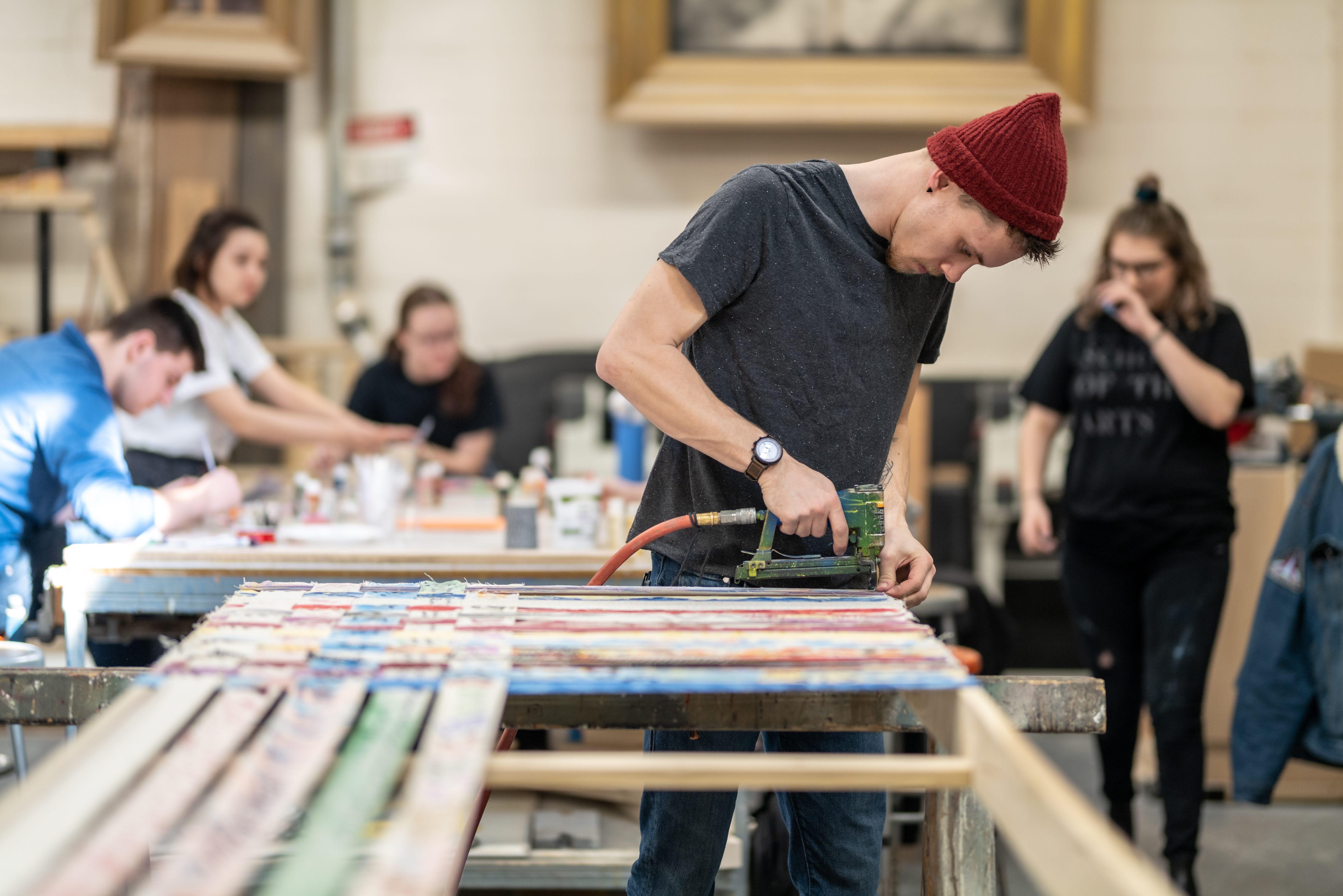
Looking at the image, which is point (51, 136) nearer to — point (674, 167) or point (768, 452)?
point (674, 167)

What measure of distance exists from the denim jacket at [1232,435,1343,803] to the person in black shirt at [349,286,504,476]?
2.13 meters

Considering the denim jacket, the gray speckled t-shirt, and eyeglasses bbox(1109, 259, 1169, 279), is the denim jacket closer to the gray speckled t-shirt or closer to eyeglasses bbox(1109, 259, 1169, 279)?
eyeglasses bbox(1109, 259, 1169, 279)

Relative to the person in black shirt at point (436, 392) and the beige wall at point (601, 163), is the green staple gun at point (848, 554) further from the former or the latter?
the beige wall at point (601, 163)

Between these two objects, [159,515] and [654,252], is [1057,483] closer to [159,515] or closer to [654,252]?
[654,252]

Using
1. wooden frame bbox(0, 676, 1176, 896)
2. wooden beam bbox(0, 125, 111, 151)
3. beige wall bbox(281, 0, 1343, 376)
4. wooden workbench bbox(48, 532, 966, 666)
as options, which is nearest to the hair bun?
wooden workbench bbox(48, 532, 966, 666)

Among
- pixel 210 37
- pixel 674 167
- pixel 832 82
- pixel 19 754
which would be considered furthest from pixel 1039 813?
pixel 210 37

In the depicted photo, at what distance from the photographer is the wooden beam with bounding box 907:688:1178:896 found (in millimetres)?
787

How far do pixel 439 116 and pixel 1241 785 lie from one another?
11.6 feet

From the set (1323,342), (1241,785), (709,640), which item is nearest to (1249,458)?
(1241,785)

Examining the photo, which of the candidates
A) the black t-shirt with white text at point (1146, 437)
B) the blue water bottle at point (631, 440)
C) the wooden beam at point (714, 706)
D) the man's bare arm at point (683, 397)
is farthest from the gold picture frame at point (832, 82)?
the wooden beam at point (714, 706)

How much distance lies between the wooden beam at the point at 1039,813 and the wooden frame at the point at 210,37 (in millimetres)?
3772

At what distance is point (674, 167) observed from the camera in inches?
182

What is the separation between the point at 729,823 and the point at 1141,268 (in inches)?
65.6

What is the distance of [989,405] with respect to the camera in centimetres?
410
